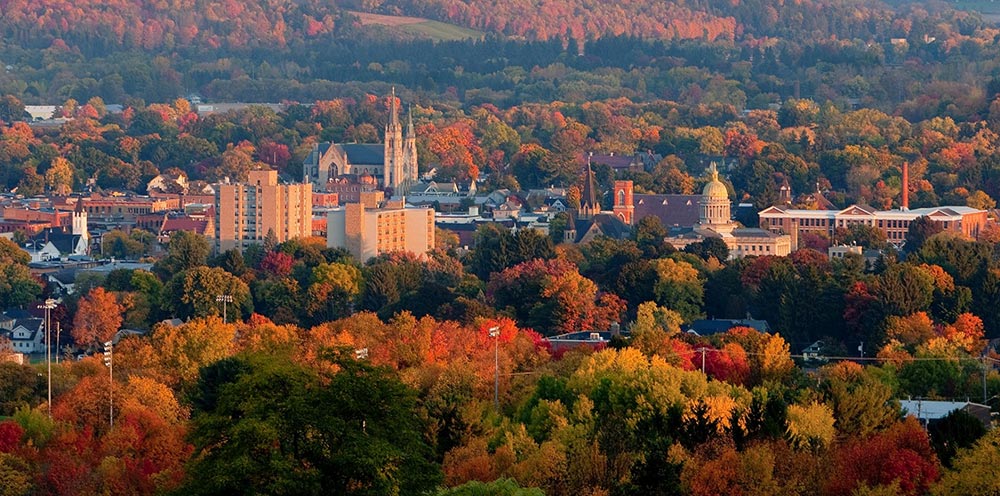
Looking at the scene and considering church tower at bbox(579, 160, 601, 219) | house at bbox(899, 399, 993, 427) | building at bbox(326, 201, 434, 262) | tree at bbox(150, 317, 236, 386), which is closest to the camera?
house at bbox(899, 399, 993, 427)

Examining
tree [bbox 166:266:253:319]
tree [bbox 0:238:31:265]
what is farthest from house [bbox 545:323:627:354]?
tree [bbox 0:238:31:265]

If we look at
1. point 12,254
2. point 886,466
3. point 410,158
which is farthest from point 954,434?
point 410,158

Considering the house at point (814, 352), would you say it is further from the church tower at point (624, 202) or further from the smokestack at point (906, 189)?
the church tower at point (624, 202)

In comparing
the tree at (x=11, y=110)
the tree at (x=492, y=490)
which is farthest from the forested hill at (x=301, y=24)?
the tree at (x=492, y=490)

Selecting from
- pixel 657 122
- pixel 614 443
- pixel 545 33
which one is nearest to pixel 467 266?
pixel 614 443

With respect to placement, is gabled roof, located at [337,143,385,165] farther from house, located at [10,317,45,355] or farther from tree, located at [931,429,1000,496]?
tree, located at [931,429,1000,496]

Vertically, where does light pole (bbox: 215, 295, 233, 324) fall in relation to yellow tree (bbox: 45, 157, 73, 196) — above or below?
below

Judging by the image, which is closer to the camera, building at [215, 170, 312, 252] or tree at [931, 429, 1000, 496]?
tree at [931, 429, 1000, 496]
